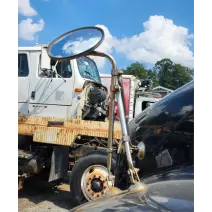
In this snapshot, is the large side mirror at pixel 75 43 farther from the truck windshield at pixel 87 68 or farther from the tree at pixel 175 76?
the truck windshield at pixel 87 68

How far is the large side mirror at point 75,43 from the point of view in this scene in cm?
128

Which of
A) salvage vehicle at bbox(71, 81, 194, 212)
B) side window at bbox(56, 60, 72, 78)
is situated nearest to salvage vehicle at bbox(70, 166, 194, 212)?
salvage vehicle at bbox(71, 81, 194, 212)

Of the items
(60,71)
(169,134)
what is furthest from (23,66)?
(169,134)

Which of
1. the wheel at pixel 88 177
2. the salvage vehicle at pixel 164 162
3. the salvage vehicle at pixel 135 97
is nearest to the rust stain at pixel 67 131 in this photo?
the wheel at pixel 88 177

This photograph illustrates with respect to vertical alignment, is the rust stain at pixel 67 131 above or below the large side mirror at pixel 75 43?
below

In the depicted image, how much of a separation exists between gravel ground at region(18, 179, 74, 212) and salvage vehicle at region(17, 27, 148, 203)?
1.08ft

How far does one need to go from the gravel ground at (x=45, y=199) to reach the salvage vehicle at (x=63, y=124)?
330mm

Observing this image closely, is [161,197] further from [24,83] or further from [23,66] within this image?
[23,66]

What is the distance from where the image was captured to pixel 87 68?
5484mm

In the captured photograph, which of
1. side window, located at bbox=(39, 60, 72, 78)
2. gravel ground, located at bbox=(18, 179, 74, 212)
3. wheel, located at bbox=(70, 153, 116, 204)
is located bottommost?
gravel ground, located at bbox=(18, 179, 74, 212)

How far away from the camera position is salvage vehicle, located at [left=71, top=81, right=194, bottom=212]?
953 millimetres

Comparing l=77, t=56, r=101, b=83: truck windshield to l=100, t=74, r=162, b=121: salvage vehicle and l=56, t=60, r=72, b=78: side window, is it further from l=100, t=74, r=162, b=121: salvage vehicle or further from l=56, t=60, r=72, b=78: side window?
l=100, t=74, r=162, b=121: salvage vehicle
